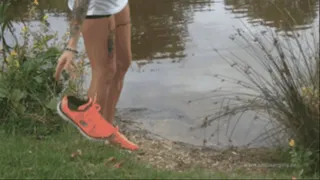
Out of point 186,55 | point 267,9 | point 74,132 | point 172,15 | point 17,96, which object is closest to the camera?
point 74,132

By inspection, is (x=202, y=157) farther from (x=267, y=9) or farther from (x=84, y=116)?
(x=267, y=9)

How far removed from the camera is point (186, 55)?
7.35 meters

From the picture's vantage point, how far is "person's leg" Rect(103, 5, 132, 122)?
3.85 m

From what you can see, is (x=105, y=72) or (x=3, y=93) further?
(x=3, y=93)

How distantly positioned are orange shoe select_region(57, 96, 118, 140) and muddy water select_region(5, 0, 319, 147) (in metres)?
1.58

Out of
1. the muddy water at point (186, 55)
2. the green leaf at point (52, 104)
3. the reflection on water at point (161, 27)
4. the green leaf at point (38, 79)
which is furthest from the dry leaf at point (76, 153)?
the reflection on water at point (161, 27)

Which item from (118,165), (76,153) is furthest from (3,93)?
(118,165)

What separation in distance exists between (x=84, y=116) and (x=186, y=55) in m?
3.72

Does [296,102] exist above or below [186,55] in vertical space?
above

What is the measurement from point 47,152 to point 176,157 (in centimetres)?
114

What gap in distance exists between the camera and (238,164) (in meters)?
4.32

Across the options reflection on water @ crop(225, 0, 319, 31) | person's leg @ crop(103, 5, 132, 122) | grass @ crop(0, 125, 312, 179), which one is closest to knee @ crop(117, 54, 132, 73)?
person's leg @ crop(103, 5, 132, 122)

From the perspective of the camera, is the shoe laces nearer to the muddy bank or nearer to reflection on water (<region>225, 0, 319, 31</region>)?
the muddy bank

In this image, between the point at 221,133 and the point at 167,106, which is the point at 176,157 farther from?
the point at 167,106
